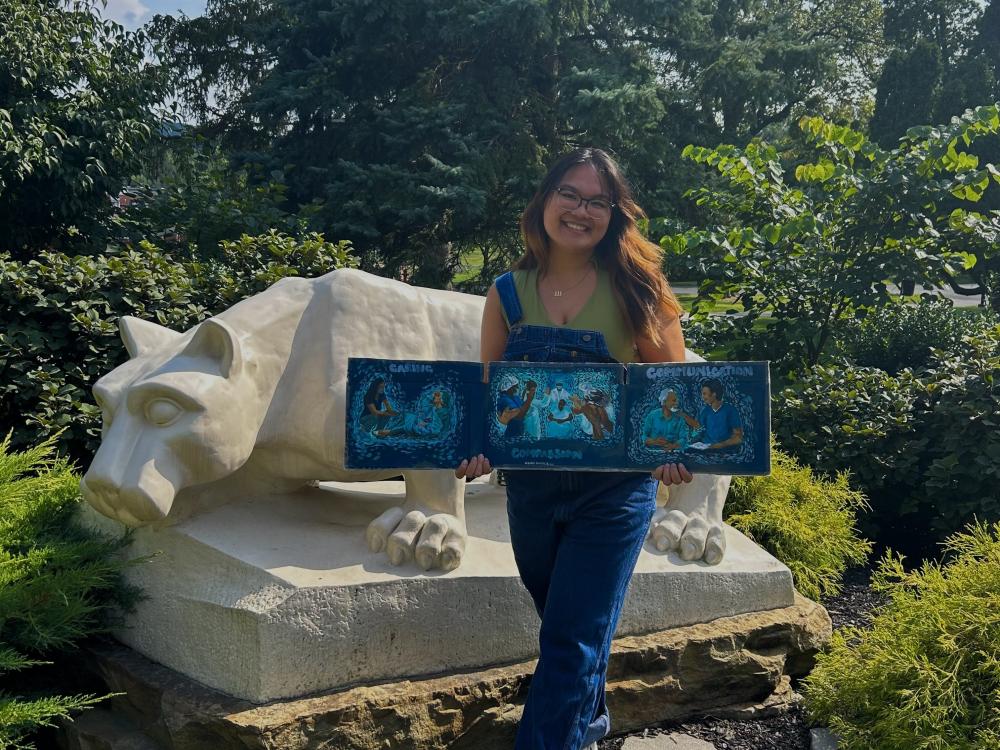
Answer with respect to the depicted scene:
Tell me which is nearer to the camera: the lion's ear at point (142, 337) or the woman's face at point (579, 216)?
the woman's face at point (579, 216)

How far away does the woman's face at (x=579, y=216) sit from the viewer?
238 cm

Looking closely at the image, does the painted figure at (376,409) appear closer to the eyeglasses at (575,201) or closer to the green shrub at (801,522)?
the eyeglasses at (575,201)

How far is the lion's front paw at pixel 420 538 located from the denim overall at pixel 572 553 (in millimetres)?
694

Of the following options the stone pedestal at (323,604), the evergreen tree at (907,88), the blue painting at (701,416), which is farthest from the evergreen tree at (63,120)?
the evergreen tree at (907,88)

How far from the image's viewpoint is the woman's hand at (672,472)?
7.39 ft

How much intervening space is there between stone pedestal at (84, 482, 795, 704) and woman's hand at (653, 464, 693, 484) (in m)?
1.06

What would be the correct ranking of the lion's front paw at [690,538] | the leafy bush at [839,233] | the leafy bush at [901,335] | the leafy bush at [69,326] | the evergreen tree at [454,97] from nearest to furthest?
the lion's front paw at [690,538], the leafy bush at [69,326], the leafy bush at [839,233], the leafy bush at [901,335], the evergreen tree at [454,97]

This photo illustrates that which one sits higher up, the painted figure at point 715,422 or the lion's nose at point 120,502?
the painted figure at point 715,422

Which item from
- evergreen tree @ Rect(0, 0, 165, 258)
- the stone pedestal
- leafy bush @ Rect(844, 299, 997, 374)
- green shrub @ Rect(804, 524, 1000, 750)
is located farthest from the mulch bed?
evergreen tree @ Rect(0, 0, 165, 258)

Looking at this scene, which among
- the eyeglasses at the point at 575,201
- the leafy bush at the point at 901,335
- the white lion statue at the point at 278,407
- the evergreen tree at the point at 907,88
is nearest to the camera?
the eyeglasses at the point at 575,201

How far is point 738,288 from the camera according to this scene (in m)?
6.79

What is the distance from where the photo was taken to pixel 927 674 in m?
2.76

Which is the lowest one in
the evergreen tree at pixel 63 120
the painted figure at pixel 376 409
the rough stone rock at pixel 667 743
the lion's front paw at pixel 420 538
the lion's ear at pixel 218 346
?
the rough stone rock at pixel 667 743

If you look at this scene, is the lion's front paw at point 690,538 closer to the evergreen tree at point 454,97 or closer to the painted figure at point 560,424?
the painted figure at point 560,424
